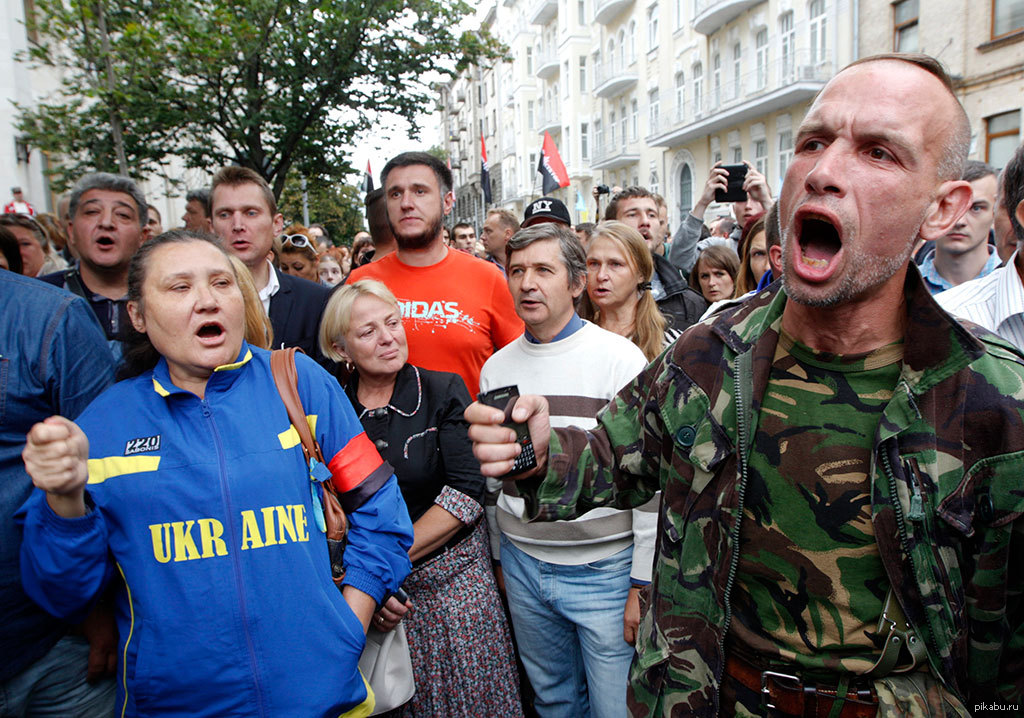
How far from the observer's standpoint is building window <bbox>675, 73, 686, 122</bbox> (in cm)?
2544

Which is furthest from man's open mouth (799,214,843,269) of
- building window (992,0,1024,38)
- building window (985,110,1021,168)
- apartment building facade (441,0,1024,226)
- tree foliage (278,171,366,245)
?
tree foliage (278,171,366,245)

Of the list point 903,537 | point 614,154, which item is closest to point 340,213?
point 614,154

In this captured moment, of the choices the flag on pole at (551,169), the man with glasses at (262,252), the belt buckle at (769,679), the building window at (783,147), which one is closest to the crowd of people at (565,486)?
the belt buckle at (769,679)

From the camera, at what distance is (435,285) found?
3.57 m

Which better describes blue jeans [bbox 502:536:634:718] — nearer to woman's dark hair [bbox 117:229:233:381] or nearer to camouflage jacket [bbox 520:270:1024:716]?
camouflage jacket [bbox 520:270:1024:716]

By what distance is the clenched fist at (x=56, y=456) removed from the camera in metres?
1.61

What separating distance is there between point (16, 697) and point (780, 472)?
7.46ft

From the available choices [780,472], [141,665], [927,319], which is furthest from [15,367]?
[927,319]

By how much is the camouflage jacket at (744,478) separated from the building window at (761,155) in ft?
71.5

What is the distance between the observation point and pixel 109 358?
2285mm

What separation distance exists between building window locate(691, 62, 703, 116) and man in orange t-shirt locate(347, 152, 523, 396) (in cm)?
2276

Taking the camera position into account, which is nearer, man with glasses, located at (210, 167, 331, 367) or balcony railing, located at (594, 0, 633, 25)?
man with glasses, located at (210, 167, 331, 367)

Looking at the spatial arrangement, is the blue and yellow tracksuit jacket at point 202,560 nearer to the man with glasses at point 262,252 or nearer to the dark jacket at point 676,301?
the man with glasses at point 262,252

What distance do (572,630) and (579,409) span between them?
0.93 metres
